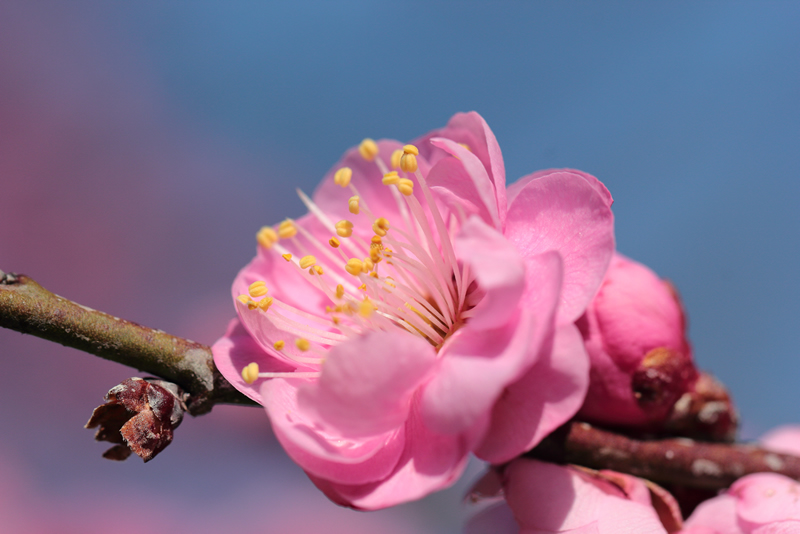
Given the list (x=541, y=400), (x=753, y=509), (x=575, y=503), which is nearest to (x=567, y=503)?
(x=575, y=503)

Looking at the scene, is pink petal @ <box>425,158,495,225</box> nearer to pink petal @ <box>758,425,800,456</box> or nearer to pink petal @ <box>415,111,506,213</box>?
pink petal @ <box>415,111,506,213</box>

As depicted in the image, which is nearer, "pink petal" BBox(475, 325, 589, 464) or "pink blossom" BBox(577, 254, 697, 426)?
"pink petal" BBox(475, 325, 589, 464)

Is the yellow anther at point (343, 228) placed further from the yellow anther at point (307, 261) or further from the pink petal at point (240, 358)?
the pink petal at point (240, 358)

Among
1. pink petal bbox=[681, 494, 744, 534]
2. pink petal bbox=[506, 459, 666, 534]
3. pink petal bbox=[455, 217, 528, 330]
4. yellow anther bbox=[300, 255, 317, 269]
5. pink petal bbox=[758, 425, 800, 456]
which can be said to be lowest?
pink petal bbox=[506, 459, 666, 534]

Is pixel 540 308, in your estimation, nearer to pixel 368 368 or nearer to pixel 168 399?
pixel 368 368

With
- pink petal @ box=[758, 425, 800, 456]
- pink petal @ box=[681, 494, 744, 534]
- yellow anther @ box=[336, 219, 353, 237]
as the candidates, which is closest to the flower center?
yellow anther @ box=[336, 219, 353, 237]

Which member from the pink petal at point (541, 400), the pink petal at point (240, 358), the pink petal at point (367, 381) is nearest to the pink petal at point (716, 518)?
the pink petal at point (541, 400)

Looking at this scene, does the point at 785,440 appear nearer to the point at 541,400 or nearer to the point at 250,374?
the point at 541,400
